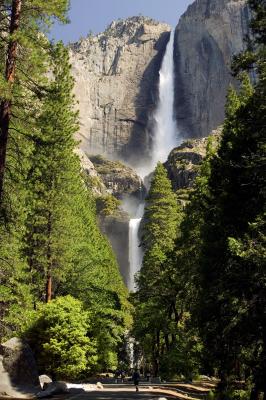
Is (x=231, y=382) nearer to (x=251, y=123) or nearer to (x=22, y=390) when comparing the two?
(x=22, y=390)

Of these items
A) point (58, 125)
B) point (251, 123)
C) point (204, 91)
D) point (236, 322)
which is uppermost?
point (204, 91)

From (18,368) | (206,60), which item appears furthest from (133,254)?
(18,368)

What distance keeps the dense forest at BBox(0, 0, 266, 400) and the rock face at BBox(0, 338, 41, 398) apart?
212cm

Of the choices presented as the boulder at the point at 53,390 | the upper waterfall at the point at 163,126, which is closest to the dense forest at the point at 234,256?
the boulder at the point at 53,390

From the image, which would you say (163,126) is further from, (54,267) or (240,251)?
(240,251)

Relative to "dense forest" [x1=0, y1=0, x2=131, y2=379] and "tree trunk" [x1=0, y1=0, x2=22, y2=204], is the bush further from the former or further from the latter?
"tree trunk" [x1=0, y1=0, x2=22, y2=204]

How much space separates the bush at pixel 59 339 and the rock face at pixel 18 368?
3656 mm

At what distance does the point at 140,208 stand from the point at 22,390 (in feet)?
302

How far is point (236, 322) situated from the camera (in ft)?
46.8

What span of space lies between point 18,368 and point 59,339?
16.1 ft

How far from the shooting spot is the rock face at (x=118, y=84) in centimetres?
13175

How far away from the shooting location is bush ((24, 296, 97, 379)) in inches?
1010

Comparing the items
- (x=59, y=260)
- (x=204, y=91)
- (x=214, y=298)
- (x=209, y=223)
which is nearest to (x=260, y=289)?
(x=214, y=298)

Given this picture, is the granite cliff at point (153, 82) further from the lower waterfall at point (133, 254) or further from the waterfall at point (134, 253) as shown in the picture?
the lower waterfall at point (133, 254)
